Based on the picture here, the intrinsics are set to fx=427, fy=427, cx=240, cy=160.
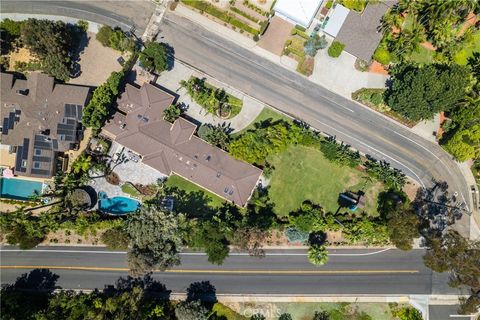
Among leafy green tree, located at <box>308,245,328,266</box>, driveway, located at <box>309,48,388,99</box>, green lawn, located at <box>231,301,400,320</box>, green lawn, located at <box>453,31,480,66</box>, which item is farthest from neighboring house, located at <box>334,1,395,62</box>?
green lawn, located at <box>231,301,400,320</box>

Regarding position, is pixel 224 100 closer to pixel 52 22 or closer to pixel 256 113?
pixel 256 113

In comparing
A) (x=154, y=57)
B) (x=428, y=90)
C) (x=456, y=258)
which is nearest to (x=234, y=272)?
(x=456, y=258)

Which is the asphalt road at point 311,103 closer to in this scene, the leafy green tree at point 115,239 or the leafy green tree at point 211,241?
the leafy green tree at point 211,241

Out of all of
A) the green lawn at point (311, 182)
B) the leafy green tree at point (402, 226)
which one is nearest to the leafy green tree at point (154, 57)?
the green lawn at point (311, 182)

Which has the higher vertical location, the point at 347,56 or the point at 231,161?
the point at 347,56

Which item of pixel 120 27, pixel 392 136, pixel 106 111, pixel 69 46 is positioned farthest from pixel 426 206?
pixel 69 46

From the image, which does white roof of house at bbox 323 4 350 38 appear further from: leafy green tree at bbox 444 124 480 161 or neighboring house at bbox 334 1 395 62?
leafy green tree at bbox 444 124 480 161

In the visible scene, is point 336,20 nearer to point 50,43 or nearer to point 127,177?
point 127,177
